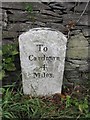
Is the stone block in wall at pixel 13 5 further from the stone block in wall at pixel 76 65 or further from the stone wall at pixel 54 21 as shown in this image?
the stone block in wall at pixel 76 65

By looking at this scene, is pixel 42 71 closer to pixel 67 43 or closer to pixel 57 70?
pixel 57 70

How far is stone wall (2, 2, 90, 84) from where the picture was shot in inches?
155

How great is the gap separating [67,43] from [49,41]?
0.36 meters

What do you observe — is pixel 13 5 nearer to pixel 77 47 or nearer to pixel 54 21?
pixel 54 21

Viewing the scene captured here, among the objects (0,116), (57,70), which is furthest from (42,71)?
(0,116)

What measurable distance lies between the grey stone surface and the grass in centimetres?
11

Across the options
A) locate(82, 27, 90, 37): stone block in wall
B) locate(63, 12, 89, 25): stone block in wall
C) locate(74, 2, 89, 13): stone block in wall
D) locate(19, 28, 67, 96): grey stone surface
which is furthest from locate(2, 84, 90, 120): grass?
locate(74, 2, 89, 13): stone block in wall

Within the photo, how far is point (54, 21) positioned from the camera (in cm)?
399

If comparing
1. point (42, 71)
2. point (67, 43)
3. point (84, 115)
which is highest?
point (67, 43)

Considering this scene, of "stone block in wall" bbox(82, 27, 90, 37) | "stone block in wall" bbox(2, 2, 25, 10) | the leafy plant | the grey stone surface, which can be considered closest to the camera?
the grey stone surface

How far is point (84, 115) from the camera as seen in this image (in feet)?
12.0

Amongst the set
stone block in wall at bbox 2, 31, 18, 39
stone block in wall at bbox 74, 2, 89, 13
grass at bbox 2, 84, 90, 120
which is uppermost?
stone block in wall at bbox 74, 2, 89, 13

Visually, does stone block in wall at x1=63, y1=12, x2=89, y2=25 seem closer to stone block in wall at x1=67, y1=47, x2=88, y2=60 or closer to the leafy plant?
stone block in wall at x1=67, y1=47, x2=88, y2=60

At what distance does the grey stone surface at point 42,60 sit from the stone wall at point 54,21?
274 millimetres
